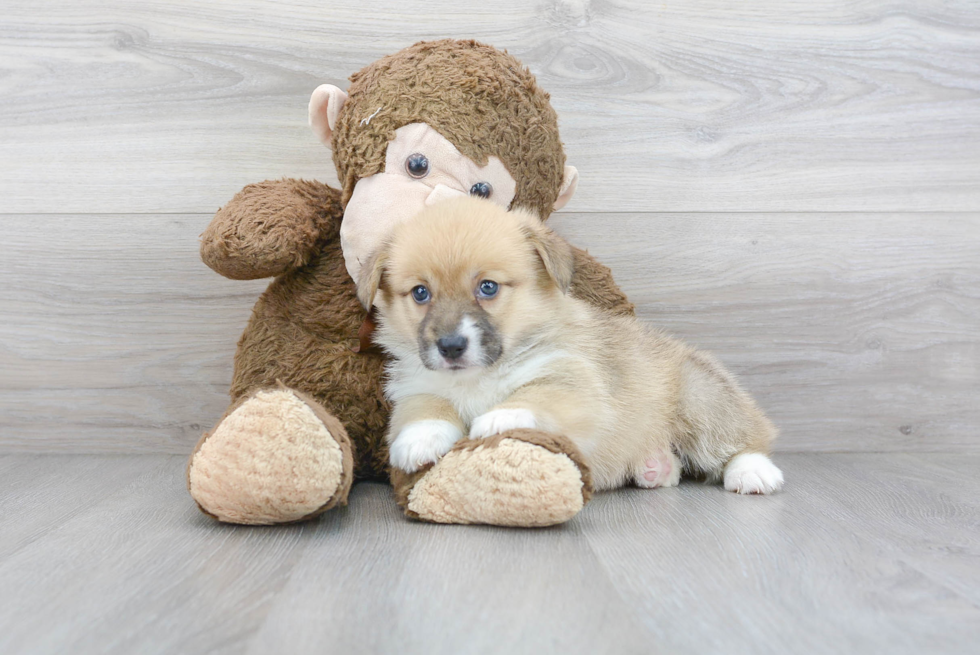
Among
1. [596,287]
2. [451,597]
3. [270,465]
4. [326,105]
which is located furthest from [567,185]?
[451,597]

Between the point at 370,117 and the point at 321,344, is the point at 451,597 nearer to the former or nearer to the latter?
the point at 321,344

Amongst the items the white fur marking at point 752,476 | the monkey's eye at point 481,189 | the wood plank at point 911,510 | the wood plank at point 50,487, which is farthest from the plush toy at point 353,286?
the wood plank at point 911,510

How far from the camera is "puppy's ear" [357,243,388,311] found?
1.74 metres

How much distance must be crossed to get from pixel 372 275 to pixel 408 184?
0.25m

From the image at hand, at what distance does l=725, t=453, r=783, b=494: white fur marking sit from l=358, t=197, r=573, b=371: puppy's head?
0.66 metres

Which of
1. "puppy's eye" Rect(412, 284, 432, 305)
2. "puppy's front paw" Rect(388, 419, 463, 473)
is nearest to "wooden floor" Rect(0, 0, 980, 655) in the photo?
"puppy's eye" Rect(412, 284, 432, 305)

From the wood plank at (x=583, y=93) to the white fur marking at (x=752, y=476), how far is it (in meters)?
0.87

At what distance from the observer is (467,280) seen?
5.52 feet

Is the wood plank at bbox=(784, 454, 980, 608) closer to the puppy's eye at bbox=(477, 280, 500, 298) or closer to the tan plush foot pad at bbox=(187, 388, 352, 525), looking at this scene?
the puppy's eye at bbox=(477, 280, 500, 298)

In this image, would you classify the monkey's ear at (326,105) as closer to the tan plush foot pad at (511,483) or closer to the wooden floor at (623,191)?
the wooden floor at (623,191)

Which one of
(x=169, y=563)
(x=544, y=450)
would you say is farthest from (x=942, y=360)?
(x=169, y=563)

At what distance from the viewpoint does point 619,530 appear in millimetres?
1571

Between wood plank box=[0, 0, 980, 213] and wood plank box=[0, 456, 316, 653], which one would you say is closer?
wood plank box=[0, 456, 316, 653]

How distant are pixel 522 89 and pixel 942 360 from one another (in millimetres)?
1699
